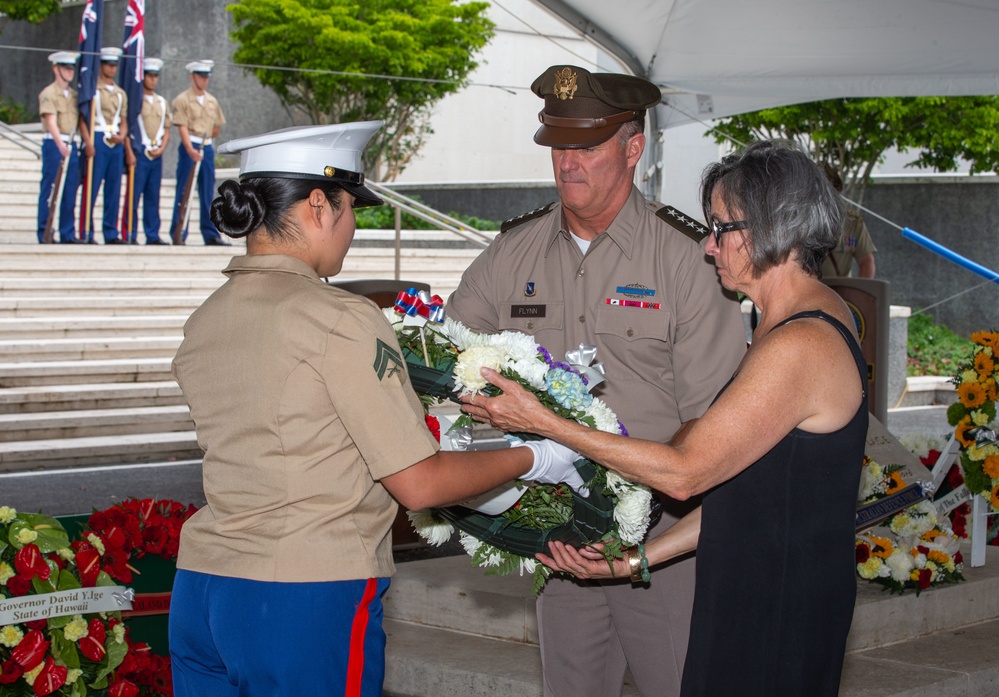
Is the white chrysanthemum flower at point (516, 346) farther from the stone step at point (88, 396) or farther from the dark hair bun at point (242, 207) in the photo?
the stone step at point (88, 396)

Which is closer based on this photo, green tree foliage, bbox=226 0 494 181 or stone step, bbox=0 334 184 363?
stone step, bbox=0 334 184 363

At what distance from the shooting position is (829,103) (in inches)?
629

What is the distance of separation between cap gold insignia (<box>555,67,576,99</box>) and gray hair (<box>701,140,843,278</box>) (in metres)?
0.92

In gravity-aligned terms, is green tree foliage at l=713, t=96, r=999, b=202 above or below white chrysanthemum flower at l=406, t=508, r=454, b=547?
above

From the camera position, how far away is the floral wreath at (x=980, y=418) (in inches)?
213

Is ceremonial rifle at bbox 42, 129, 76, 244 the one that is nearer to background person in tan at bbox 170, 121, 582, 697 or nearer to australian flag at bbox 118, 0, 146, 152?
australian flag at bbox 118, 0, 146, 152

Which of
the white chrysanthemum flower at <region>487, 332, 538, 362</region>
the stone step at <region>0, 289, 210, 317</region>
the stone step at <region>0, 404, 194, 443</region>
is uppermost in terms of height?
the white chrysanthemum flower at <region>487, 332, 538, 362</region>

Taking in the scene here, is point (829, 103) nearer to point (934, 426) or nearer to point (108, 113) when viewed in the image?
point (934, 426)

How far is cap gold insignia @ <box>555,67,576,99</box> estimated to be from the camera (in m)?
3.24

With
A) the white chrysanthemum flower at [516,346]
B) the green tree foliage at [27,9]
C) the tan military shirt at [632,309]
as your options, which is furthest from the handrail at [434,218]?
the green tree foliage at [27,9]

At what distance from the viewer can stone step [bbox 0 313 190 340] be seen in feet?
38.0

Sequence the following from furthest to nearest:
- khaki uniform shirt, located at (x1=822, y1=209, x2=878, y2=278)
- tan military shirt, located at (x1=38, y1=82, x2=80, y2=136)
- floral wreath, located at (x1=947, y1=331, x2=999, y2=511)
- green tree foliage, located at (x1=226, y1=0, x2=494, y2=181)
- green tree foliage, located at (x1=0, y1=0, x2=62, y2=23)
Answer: green tree foliage, located at (x1=0, y1=0, x2=62, y2=23) → green tree foliage, located at (x1=226, y1=0, x2=494, y2=181) → tan military shirt, located at (x1=38, y1=82, x2=80, y2=136) → khaki uniform shirt, located at (x1=822, y1=209, x2=878, y2=278) → floral wreath, located at (x1=947, y1=331, x2=999, y2=511)

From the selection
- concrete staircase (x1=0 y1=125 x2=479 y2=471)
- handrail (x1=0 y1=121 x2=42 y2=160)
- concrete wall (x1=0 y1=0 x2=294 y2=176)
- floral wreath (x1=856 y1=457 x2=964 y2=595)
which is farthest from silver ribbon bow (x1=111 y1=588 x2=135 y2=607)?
concrete wall (x1=0 y1=0 x2=294 y2=176)

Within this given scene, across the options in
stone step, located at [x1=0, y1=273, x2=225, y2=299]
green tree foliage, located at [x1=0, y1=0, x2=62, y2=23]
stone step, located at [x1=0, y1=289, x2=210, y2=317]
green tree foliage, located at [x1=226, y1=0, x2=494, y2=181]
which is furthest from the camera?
green tree foliage, located at [x1=0, y1=0, x2=62, y2=23]
